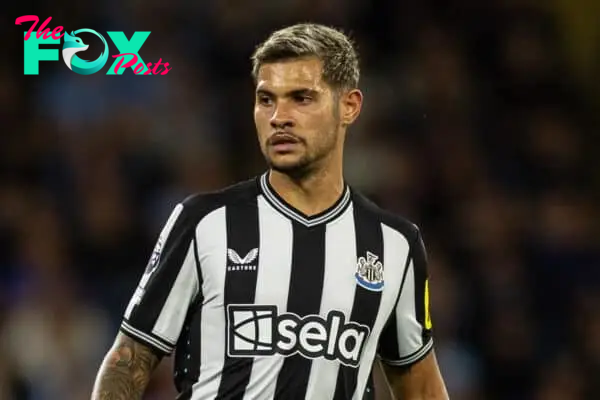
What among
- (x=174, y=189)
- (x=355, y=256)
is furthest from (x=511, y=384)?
(x=355, y=256)

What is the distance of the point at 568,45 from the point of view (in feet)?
26.4

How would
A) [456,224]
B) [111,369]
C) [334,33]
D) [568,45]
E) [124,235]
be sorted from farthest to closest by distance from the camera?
1. [568,45]
2. [456,224]
3. [124,235]
4. [334,33]
5. [111,369]

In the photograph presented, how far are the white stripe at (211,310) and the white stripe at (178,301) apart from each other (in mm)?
28

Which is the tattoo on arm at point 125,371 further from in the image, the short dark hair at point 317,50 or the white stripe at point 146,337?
the short dark hair at point 317,50

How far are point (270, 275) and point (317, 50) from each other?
23.8 inches

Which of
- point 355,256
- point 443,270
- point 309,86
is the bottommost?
point 443,270

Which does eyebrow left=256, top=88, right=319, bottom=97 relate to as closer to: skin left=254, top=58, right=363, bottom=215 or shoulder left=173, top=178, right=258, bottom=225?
skin left=254, top=58, right=363, bottom=215

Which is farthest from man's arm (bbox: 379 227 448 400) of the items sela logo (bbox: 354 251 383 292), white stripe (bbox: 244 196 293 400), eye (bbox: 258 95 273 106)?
eye (bbox: 258 95 273 106)

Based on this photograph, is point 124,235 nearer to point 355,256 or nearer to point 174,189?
point 174,189

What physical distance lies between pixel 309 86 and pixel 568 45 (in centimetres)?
473

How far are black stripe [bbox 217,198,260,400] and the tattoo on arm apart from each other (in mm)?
204

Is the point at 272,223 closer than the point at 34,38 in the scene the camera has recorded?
Yes

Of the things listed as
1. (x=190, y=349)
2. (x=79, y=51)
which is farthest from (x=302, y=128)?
(x=79, y=51)

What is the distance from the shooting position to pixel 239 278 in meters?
3.54
